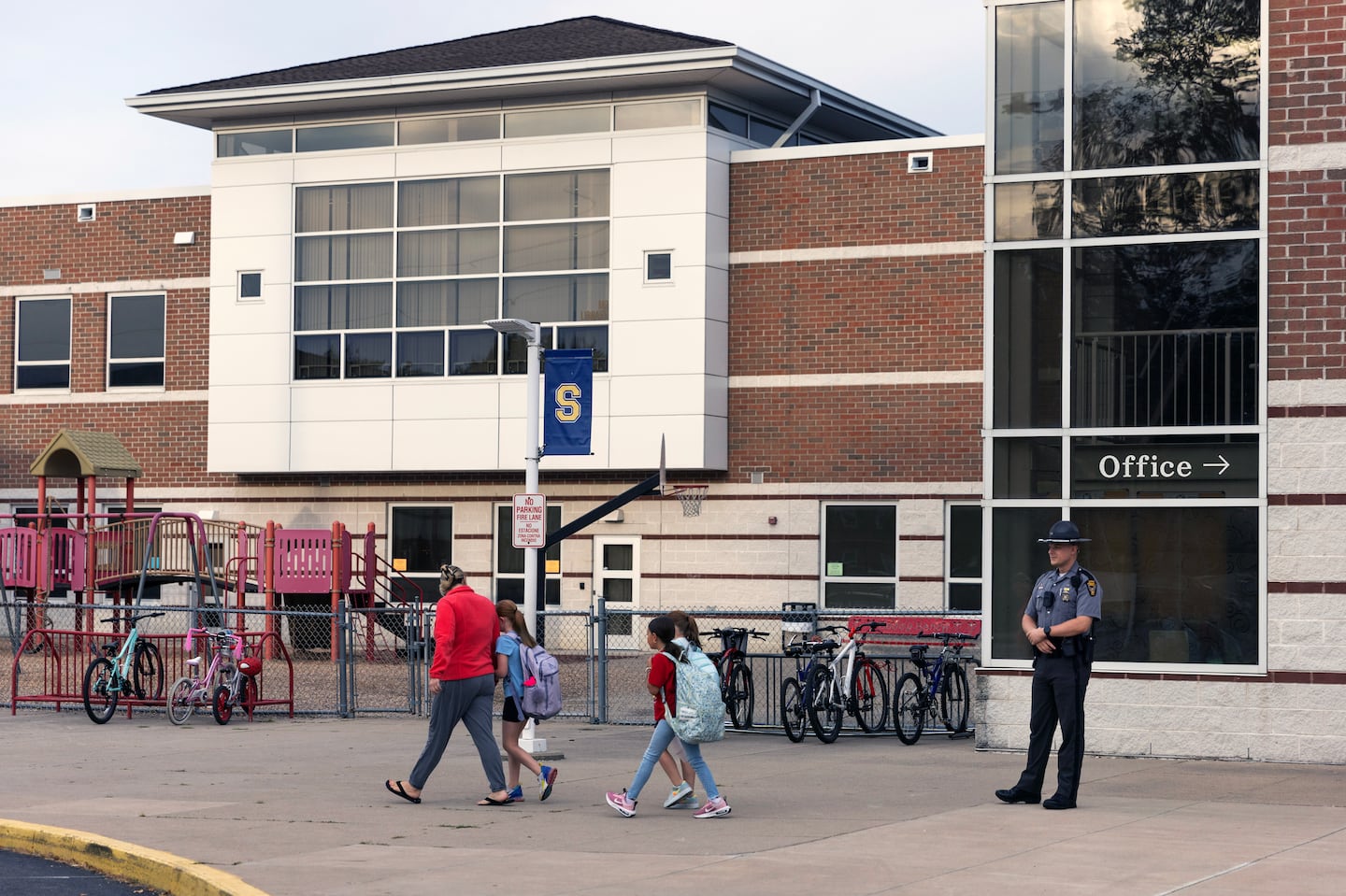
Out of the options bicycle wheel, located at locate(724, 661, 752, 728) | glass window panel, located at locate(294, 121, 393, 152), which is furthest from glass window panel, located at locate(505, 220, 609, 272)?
bicycle wheel, located at locate(724, 661, 752, 728)

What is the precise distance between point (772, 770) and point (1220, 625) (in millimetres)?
4038

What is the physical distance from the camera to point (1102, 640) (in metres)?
15.5

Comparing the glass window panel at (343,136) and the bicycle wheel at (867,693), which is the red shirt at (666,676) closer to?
the bicycle wheel at (867,693)

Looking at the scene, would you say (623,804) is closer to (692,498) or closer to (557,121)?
(692,498)

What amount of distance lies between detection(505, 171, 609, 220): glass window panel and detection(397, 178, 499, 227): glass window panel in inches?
13.1

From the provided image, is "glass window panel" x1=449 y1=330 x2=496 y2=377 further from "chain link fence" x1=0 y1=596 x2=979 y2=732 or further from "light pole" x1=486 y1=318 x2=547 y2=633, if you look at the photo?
"light pole" x1=486 y1=318 x2=547 y2=633

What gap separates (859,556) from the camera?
1155 inches

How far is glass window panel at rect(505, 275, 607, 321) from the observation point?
98.7ft

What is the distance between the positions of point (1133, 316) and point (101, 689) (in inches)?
448

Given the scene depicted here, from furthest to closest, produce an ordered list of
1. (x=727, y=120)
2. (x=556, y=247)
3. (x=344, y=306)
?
1. (x=344, y=306)
2. (x=556, y=247)
3. (x=727, y=120)

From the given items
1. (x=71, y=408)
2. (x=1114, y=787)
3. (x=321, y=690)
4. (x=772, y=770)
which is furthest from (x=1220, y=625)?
(x=71, y=408)

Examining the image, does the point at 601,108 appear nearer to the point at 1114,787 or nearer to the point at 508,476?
the point at 508,476

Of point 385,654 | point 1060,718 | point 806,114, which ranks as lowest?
point 385,654

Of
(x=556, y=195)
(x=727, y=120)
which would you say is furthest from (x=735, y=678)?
(x=727, y=120)
